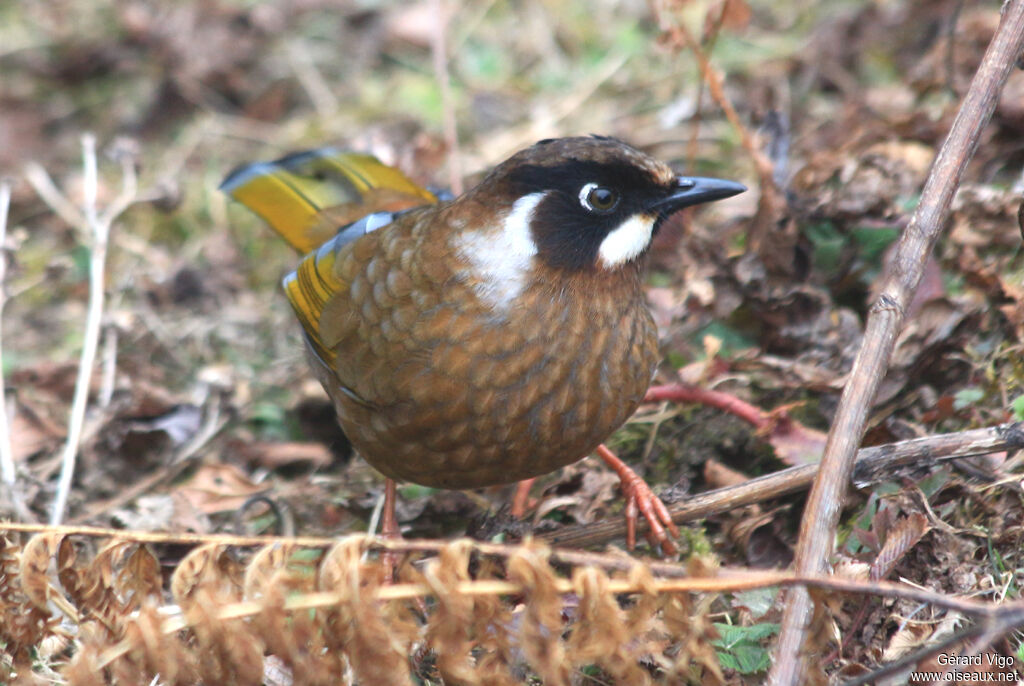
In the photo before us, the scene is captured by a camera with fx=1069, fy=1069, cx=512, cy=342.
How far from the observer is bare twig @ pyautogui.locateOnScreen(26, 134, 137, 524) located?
4.12 m

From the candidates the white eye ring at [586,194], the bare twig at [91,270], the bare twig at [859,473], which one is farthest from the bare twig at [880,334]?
the bare twig at [91,270]

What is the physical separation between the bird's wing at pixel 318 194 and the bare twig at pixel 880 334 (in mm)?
2162

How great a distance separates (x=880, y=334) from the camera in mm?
2771

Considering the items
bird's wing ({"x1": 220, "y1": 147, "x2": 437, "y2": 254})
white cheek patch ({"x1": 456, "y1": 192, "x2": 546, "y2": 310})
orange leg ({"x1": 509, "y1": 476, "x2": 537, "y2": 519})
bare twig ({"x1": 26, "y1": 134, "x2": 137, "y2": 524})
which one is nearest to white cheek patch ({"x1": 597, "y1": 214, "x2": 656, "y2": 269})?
white cheek patch ({"x1": 456, "y1": 192, "x2": 546, "y2": 310})

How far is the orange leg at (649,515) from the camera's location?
3.44 meters

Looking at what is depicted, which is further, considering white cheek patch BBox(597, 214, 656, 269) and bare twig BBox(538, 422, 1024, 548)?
white cheek patch BBox(597, 214, 656, 269)

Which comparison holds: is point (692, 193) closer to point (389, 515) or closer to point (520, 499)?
point (520, 499)

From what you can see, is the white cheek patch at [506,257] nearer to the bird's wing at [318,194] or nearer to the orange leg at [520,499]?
the orange leg at [520,499]

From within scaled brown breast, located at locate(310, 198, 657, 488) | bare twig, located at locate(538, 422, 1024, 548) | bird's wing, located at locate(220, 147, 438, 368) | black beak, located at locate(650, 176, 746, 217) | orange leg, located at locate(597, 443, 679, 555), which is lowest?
orange leg, located at locate(597, 443, 679, 555)

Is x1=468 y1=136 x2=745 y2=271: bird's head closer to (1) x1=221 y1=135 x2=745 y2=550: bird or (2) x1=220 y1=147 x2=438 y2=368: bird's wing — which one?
(1) x1=221 y1=135 x2=745 y2=550: bird

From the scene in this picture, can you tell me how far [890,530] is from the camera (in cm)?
305

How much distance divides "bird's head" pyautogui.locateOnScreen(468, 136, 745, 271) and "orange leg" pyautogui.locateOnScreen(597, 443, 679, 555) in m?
0.80

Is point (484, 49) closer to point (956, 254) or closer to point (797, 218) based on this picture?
point (797, 218)

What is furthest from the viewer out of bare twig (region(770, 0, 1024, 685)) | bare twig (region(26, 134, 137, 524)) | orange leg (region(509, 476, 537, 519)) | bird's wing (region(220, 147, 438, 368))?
bird's wing (region(220, 147, 438, 368))
